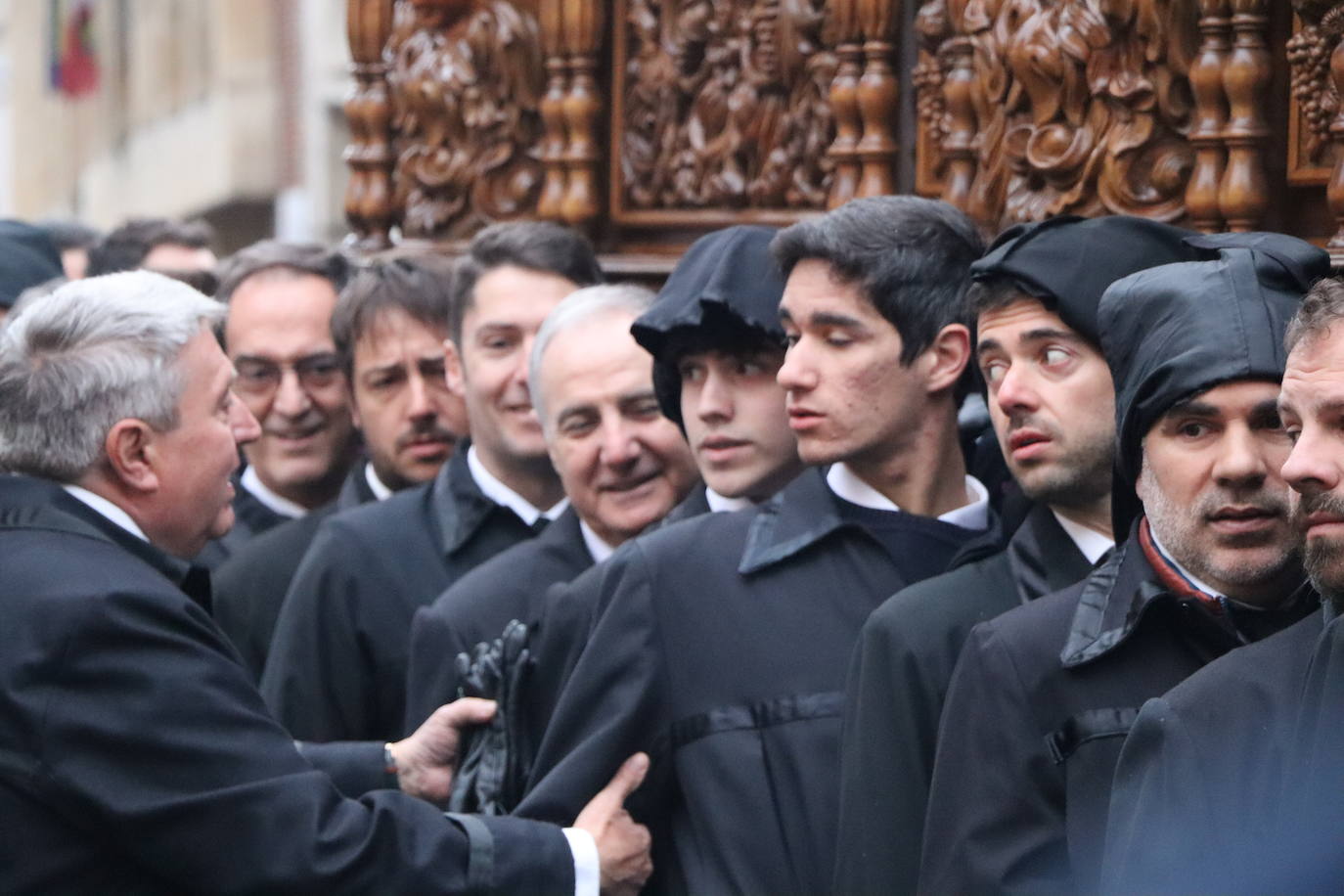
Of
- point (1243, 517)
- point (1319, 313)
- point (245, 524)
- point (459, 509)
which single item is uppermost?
point (1319, 313)

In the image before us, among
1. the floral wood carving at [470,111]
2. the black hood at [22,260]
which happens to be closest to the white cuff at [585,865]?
the floral wood carving at [470,111]

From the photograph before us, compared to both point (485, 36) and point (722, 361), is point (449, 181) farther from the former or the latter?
point (722, 361)

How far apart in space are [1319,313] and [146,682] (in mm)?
1713

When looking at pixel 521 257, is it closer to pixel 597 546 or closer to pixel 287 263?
pixel 597 546

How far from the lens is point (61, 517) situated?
3.77 meters

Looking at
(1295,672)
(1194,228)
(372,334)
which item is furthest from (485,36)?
(1295,672)

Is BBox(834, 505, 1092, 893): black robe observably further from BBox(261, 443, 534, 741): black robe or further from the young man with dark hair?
BBox(261, 443, 534, 741): black robe

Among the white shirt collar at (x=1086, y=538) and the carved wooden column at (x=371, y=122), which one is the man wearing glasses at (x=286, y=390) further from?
the white shirt collar at (x=1086, y=538)

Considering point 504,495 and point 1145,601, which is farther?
point 504,495

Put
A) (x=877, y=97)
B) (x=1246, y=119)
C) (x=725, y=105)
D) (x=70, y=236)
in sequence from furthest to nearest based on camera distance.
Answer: (x=70, y=236)
(x=725, y=105)
(x=877, y=97)
(x=1246, y=119)

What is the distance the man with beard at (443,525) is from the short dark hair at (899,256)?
47.7 inches

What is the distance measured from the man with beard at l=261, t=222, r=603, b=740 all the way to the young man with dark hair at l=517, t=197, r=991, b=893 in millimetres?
1008

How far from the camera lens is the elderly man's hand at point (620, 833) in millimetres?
4191

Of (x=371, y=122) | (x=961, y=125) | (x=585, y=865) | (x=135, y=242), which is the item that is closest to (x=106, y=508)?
(x=585, y=865)
